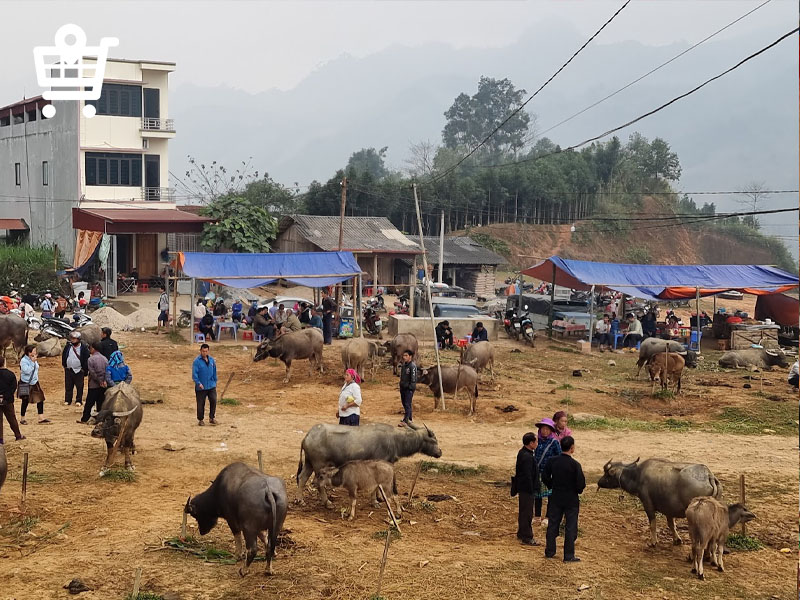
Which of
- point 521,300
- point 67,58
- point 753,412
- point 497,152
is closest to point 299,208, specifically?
point 67,58

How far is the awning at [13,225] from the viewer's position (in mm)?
45644

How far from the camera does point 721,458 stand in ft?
47.0

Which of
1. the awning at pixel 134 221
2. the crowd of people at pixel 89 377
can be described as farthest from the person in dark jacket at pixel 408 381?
the awning at pixel 134 221

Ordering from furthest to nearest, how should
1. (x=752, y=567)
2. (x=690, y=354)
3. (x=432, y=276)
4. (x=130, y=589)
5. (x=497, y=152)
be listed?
(x=497, y=152) → (x=432, y=276) → (x=690, y=354) → (x=752, y=567) → (x=130, y=589)

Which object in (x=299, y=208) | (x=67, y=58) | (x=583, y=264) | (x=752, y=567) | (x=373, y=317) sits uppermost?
(x=67, y=58)

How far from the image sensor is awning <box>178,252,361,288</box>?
86.9ft

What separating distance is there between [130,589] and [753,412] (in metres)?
14.9

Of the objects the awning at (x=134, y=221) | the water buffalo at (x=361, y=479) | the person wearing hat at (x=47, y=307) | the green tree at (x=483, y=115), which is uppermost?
the green tree at (x=483, y=115)

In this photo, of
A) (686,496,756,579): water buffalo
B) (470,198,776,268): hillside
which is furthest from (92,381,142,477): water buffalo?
(470,198,776,268): hillside

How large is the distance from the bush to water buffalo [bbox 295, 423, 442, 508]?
25.4m

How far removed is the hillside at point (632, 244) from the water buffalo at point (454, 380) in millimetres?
45350

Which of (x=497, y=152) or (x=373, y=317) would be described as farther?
(x=497, y=152)

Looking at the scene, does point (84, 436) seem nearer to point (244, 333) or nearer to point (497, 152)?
point (244, 333)

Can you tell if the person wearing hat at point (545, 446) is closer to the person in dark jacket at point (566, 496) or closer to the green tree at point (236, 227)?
the person in dark jacket at point (566, 496)
